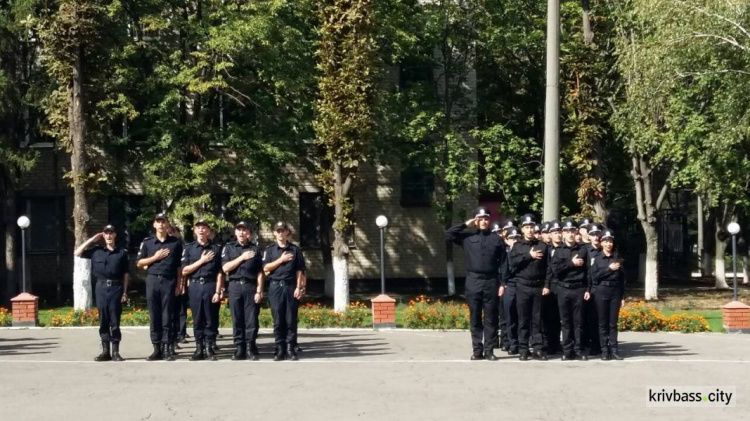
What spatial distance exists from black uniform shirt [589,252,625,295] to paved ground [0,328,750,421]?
1.15 m

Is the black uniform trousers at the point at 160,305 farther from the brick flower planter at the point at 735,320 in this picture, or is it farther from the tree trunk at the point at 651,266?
the tree trunk at the point at 651,266

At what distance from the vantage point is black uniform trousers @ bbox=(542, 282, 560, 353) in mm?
16375

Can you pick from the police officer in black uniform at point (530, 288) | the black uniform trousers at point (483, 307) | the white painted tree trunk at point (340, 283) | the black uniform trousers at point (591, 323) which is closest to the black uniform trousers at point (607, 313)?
the black uniform trousers at point (591, 323)

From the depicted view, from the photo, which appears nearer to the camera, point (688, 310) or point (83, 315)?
point (83, 315)

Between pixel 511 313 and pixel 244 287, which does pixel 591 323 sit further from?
pixel 244 287

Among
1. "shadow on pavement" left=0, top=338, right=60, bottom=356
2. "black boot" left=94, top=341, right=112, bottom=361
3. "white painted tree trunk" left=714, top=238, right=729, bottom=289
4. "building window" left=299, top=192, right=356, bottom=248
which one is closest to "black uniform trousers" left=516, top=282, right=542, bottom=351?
"black boot" left=94, top=341, right=112, bottom=361

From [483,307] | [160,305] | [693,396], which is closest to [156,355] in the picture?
[160,305]

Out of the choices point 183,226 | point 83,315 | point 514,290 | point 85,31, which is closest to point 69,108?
point 85,31

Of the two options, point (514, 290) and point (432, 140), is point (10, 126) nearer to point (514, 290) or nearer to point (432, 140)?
point (432, 140)

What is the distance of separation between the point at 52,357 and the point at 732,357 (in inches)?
390

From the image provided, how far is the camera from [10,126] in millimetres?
33438

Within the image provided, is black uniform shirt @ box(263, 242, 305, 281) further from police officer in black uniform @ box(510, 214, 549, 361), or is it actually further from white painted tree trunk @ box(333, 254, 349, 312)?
white painted tree trunk @ box(333, 254, 349, 312)

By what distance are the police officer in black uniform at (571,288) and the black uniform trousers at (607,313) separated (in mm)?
233

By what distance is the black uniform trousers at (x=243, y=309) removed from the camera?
1595 cm
